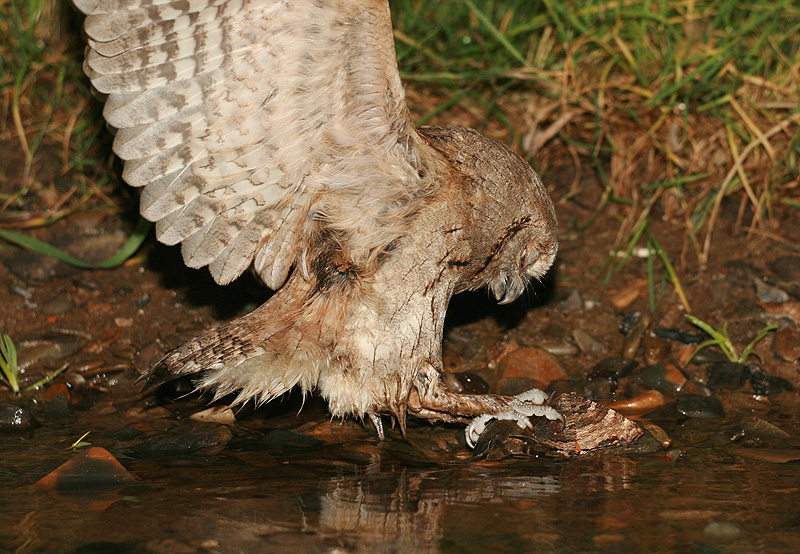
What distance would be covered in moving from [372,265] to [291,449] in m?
0.78

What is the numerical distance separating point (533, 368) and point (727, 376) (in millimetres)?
887

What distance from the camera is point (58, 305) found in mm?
4219

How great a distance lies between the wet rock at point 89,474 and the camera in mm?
2773

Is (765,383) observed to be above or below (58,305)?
below

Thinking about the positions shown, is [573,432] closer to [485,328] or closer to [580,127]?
[485,328]

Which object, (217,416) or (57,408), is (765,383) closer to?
(217,416)

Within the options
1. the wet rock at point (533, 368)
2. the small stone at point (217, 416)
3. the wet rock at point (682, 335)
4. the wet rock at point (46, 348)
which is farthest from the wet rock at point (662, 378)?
the wet rock at point (46, 348)

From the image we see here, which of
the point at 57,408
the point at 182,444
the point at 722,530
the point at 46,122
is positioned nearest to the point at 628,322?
the point at 722,530

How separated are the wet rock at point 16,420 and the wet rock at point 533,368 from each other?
2.06 m

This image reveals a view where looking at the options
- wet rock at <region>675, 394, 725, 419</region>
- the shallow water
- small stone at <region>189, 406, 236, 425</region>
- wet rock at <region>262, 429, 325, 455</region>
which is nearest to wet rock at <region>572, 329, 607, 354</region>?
wet rock at <region>675, 394, 725, 419</region>

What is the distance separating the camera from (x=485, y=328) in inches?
167

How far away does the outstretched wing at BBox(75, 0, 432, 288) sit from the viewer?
9.61 ft

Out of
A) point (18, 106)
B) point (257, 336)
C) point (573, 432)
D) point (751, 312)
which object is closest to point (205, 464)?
point (257, 336)

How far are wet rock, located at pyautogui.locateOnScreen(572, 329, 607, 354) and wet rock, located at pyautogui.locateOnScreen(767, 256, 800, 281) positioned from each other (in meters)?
1.08
